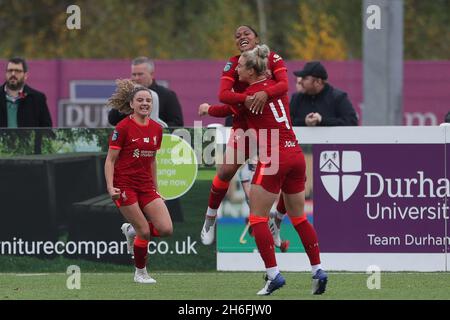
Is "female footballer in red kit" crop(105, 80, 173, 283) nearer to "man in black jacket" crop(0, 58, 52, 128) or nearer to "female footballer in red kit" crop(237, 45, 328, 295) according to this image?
"female footballer in red kit" crop(237, 45, 328, 295)

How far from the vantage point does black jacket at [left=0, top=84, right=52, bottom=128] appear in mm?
15648

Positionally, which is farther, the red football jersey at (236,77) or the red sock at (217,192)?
the red sock at (217,192)

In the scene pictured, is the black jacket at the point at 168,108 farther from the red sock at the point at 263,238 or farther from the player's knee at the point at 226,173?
the red sock at the point at 263,238

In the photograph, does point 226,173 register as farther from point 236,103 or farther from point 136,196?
point 236,103

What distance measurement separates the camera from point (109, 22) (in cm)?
3844

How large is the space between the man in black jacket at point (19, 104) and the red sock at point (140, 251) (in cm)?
281

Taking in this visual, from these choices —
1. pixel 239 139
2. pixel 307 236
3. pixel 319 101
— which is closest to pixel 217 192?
pixel 239 139

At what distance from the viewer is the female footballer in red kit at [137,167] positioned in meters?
13.2

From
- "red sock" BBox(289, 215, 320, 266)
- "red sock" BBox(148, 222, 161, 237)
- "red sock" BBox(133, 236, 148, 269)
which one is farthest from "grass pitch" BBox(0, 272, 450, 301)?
"red sock" BBox(148, 222, 161, 237)

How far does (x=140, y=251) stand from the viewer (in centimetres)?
1342

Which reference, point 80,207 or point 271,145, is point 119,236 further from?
point 271,145

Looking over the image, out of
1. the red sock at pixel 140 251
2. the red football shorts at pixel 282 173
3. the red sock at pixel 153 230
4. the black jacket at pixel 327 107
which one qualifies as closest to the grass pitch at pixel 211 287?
the red sock at pixel 140 251

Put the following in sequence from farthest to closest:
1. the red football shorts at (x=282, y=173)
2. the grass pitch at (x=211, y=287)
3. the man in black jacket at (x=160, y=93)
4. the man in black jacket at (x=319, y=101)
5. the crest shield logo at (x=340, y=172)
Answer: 1. the man in black jacket at (x=160, y=93)
2. the man in black jacket at (x=319, y=101)
3. the crest shield logo at (x=340, y=172)
4. the grass pitch at (x=211, y=287)
5. the red football shorts at (x=282, y=173)

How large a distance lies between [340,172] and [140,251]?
2.58m
